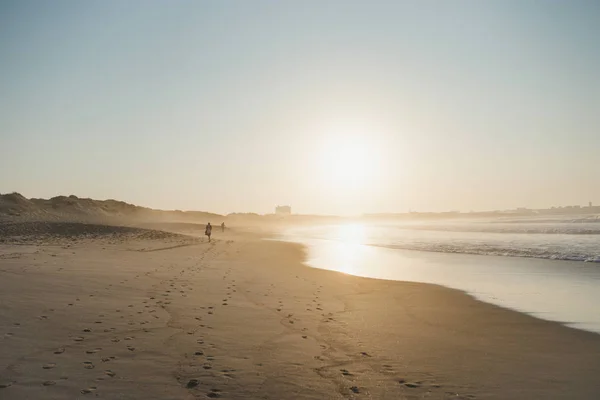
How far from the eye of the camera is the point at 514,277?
20.7m

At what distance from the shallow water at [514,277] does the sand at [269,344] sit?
4.79 feet

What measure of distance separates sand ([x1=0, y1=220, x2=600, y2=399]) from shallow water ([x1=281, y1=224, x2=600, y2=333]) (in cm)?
146

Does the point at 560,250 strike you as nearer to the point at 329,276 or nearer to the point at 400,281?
the point at 400,281

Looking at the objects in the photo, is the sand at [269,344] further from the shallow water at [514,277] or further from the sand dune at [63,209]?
the sand dune at [63,209]

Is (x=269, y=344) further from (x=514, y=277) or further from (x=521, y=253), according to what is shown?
(x=521, y=253)

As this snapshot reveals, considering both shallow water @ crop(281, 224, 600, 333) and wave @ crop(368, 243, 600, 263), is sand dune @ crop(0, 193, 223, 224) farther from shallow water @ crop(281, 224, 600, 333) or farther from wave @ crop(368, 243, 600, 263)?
wave @ crop(368, 243, 600, 263)

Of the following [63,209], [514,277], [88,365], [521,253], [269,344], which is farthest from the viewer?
[63,209]

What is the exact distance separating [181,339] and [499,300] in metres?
11.9

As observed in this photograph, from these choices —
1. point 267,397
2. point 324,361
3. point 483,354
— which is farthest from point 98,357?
point 483,354

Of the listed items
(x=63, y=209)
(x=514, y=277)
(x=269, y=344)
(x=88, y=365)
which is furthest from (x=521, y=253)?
(x=63, y=209)

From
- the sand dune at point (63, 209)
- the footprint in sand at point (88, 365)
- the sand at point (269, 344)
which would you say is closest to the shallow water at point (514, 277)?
the sand at point (269, 344)

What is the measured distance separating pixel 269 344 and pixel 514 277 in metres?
16.6

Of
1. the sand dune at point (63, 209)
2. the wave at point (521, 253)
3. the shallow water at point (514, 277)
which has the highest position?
the sand dune at point (63, 209)

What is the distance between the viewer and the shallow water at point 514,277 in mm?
13500
